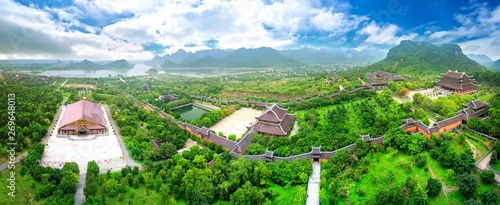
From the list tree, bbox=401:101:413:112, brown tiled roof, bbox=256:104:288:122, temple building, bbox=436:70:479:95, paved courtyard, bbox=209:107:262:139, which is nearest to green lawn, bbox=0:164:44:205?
paved courtyard, bbox=209:107:262:139

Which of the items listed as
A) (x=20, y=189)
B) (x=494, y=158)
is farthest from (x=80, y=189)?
(x=494, y=158)

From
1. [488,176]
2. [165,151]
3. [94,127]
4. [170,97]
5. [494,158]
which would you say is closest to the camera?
[488,176]

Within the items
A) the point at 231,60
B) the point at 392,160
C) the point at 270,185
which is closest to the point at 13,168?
the point at 270,185

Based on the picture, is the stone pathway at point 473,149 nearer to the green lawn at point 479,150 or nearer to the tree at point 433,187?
the green lawn at point 479,150

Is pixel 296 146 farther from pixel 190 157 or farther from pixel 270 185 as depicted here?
pixel 190 157

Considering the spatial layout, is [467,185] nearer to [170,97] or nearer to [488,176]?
[488,176]

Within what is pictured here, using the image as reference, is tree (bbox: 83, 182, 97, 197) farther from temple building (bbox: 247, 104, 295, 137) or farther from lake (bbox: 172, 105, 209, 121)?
lake (bbox: 172, 105, 209, 121)
